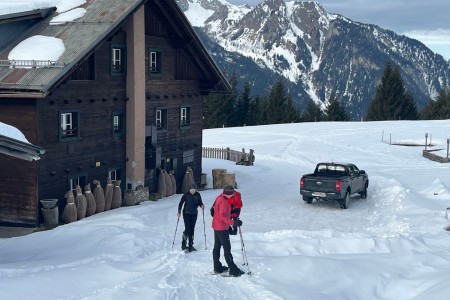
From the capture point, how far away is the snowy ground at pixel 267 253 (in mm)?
12578

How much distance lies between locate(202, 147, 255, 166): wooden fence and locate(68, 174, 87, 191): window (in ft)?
55.7

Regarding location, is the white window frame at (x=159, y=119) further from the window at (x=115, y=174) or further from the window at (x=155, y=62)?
the window at (x=115, y=174)

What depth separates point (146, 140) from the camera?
91.8ft

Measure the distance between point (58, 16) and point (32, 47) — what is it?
2721 millimetres

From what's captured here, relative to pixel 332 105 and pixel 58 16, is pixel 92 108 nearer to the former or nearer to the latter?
pixel 58 16

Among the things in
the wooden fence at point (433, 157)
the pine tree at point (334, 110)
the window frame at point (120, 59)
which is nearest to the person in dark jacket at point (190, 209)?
the window frame at point (120, 59)

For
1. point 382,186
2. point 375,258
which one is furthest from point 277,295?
point 382,186

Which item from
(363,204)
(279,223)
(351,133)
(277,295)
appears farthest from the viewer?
(351,133)

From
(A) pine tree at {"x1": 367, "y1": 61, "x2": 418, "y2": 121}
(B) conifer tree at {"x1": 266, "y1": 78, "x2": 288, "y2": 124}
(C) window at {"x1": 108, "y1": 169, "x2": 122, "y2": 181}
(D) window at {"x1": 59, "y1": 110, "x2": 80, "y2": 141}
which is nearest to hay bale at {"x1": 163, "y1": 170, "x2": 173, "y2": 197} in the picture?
(C) window at {"x1": 108, "y1": 169, "x2": 122, "y2": 181}

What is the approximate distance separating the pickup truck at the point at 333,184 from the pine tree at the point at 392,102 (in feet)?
218

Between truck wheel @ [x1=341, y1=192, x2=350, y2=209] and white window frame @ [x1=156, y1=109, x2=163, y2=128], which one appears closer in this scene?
truck wheel @ [x1=341, y1=192, x2=350, y2=209]

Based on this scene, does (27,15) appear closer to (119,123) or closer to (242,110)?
(119,123)

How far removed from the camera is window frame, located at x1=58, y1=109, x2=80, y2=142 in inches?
883

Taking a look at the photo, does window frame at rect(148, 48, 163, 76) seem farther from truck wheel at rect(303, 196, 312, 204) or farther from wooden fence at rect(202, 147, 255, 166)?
wooden fence at rect(202, 147, 255, 166)
